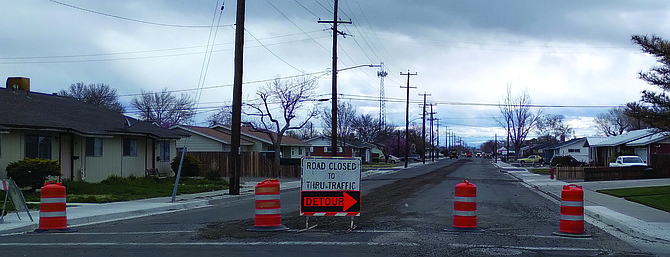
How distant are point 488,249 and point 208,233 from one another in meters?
5.77

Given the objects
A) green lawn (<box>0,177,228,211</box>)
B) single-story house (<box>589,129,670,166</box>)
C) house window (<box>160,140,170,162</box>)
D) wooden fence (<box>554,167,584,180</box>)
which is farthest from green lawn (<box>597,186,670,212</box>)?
house window (<box>160,140,170,162</box>)

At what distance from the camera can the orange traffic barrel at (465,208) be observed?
12.4 metres

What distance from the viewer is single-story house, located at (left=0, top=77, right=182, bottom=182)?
24.2 m

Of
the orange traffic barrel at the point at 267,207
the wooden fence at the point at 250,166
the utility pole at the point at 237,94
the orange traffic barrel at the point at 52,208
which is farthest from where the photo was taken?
the wooden fence at the point at 250,166

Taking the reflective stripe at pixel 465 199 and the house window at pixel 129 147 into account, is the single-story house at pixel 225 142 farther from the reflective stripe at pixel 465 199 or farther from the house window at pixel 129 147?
the reflective stripe at pixel 465 199

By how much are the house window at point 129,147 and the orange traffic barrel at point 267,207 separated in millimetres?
20105

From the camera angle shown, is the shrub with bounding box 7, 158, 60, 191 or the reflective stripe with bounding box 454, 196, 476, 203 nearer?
the reflective stripe with bounding box 454, 196, 476, 203

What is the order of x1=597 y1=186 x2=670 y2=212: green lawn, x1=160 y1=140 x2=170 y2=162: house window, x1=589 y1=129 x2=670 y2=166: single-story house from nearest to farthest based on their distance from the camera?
x1=597 y1=186 x2=670 y2=212: green lawn < x1=160 y1=140 x2=170 y2=162: house window < x1=589 y1=129 x2=670 y2=166: single-story house

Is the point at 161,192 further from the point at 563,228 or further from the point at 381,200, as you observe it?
the point at 563,228

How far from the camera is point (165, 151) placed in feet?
119

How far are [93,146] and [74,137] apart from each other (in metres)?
1.34

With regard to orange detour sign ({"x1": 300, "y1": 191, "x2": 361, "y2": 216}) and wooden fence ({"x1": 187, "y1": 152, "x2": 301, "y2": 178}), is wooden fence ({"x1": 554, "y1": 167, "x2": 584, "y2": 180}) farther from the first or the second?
orange detour sign ({"x1": 300, "y1": 191, "x2": 361, "y2": 216})

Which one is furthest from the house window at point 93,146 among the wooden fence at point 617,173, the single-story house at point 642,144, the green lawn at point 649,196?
the single-story house at point 642,144

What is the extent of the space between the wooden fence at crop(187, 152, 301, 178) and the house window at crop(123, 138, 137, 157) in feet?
36.9
